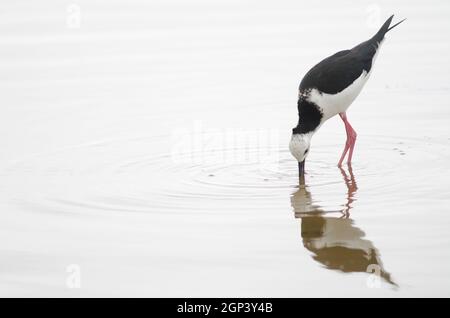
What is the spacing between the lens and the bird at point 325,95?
9.61m

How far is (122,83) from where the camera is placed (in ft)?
44.5

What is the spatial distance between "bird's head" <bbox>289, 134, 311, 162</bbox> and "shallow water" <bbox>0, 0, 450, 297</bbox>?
23cm

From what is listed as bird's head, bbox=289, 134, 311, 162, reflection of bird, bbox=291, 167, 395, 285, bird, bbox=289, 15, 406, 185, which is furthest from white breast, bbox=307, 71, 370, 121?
reflection of bird, bbox=291, 167, 395, 285

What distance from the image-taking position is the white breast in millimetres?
9820

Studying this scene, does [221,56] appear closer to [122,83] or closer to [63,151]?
[122,83]

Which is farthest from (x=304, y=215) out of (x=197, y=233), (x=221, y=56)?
(x=221, y=56)

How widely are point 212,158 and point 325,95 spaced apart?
1.47 meters

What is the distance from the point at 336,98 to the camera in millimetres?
9930

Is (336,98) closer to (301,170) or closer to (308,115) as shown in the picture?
(308,115)

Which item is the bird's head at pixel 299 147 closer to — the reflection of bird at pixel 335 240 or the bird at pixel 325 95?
the bird at pixel 325 95

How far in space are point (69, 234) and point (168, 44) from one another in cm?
836

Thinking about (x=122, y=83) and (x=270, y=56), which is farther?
(x=270, y=56)

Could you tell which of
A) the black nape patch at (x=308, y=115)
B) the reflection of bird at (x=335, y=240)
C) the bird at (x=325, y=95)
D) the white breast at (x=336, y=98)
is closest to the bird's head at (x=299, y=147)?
the bird at (x=325, y=95)

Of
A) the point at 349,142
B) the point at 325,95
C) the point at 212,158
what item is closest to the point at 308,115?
the point at 325,95
